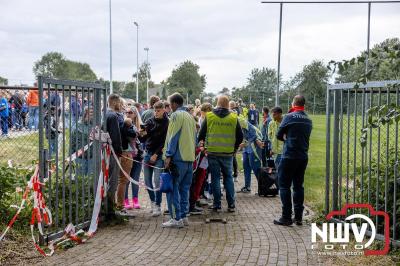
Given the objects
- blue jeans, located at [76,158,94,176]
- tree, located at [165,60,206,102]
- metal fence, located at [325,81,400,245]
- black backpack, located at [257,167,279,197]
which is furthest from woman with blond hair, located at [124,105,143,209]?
tree, located at [165,60,206,102]

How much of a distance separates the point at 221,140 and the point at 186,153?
1.26 meters

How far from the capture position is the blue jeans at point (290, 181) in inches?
305

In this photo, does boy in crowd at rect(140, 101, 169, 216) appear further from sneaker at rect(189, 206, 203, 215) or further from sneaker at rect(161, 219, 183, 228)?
sneaker at rect(161, 219, 183, 228)

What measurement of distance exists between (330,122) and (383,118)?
14.3 feet

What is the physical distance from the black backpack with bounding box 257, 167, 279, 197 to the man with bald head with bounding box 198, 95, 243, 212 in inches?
62.6

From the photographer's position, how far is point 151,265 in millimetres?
5711

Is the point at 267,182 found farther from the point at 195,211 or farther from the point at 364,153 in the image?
the point at 364,153

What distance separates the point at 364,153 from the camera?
7188 mm

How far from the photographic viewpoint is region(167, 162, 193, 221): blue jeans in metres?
7.64

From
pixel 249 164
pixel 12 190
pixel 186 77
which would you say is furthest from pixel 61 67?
pixel 12 190

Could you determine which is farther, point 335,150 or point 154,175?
point 154,175

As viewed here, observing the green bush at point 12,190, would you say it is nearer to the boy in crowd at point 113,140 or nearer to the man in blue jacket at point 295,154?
the boy in crowd at point 113,140

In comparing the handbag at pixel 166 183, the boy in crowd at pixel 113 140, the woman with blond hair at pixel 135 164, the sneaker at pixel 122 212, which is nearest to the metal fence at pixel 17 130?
the boy in crowd at pixel 113 140

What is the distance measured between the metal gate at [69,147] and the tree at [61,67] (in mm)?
91755
